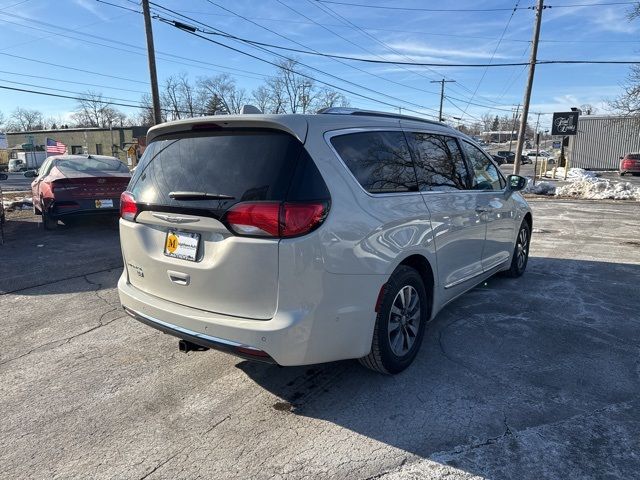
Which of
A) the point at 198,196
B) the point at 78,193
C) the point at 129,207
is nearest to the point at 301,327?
the point at 198,196

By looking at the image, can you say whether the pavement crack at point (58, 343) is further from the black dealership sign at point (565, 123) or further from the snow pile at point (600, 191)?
the black dealership sign at point (565, 123)

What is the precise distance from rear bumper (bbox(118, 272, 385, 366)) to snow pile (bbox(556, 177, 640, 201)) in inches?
750

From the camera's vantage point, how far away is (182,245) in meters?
2.86

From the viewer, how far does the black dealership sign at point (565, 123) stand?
814 inches

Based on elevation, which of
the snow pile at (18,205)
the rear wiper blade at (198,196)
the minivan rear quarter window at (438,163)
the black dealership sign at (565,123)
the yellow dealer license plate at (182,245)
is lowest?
the snow pile at (18,205)

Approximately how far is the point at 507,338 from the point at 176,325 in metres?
2.82

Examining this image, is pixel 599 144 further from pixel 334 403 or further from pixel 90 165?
pixel 334 403

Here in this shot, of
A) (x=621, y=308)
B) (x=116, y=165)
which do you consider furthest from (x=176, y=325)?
(x=116, y=165)

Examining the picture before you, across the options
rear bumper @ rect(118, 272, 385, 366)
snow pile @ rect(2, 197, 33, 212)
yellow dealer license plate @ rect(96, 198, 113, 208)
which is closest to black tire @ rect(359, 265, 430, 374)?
rear bumper @ rect(118, 272, 385, 366)

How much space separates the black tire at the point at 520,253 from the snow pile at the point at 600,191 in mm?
14943

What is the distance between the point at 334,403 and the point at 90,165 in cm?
901

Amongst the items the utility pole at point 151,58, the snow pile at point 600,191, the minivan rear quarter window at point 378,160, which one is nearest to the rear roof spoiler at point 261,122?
the minivan rear quarter window at point 378,160

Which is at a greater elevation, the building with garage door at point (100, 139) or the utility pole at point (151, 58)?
the utility pole at point (151, 58)

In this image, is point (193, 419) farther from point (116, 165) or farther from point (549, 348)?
point (116, 165)
